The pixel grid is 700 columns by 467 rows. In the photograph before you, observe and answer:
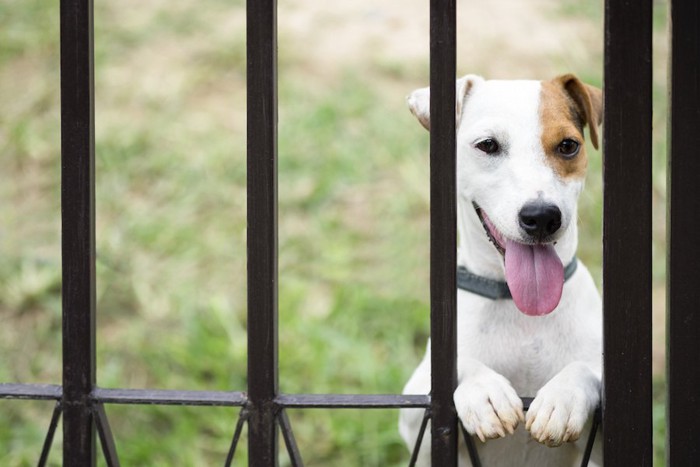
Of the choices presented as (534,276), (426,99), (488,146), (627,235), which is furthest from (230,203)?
(627,235)

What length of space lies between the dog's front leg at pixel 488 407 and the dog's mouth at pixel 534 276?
0.23 meters

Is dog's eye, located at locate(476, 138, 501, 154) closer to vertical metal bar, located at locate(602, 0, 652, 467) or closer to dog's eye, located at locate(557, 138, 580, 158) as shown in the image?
dog's eye, located at locate(557, 138, 580, 158)

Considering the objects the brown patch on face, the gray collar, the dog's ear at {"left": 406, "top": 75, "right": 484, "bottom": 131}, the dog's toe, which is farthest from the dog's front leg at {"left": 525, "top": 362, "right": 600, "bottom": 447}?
the dog's ear at {"left": 406, "top": 75, "right": 484, "bottom": 131}

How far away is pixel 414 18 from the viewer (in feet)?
23.5

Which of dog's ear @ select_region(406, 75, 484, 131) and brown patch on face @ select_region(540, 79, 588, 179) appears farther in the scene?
dog's ear @ select_region(406, 75, 484, 131)

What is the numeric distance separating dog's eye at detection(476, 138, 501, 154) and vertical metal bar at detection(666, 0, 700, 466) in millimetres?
680

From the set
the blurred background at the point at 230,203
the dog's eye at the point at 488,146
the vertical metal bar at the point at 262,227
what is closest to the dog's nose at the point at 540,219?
the dog's eye at the point at 488,146

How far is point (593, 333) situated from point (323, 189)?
132 inches

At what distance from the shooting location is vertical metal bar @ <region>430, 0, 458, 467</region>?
→ 181 centimetres

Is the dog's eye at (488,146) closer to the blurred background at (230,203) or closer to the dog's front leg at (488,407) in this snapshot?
the dog's front leg at (488,407)

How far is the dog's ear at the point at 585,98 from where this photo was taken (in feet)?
8.50

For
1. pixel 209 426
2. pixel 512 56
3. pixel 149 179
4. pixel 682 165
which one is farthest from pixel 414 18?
pixel 682 165

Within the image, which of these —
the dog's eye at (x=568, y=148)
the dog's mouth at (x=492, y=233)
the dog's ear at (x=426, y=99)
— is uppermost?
the dog's ear at (x=426, y=99)

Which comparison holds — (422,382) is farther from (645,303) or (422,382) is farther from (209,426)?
(209,426)
